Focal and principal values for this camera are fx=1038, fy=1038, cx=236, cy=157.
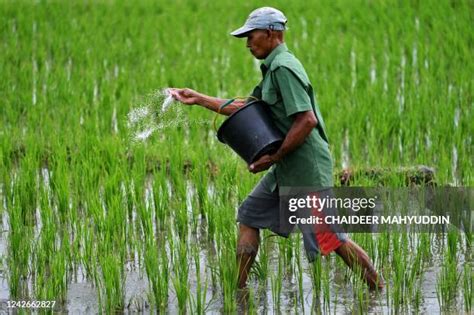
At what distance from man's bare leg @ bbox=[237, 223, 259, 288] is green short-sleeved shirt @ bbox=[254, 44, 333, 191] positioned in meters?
0.27

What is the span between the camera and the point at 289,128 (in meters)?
4.15

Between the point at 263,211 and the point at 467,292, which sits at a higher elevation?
the point at 263,211

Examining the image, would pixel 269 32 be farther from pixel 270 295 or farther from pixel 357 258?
pixel 270 295

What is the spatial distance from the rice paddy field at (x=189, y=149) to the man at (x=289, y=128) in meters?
0.14

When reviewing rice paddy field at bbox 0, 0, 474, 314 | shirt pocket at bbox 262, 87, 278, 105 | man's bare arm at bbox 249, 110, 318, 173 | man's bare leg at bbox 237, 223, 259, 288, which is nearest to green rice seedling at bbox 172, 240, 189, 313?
rice paddy field at bbox 0, 0, 474, 314

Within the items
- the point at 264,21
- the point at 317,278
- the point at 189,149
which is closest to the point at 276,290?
the point at 317,278

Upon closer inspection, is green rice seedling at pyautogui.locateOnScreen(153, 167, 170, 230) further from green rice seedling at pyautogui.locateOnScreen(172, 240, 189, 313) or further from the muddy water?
green rice seedling at pyautogui.locateOnScreen(172, 240, 189, 313)

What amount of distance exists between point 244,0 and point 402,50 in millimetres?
2985

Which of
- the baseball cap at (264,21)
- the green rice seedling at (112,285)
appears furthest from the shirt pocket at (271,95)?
the green rice seedling at (112,285)

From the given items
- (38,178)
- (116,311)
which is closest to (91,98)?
(38,178)

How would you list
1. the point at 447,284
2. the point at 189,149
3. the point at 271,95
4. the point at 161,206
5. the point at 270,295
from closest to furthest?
the point at 271,95 → the point at 447,284 → the point at 270,295 → the point at 161,206 → the point at 189,149

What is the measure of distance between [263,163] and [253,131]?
139 mm

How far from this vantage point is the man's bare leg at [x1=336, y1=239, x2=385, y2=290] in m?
4.16

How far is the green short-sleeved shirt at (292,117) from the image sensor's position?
4.02m
